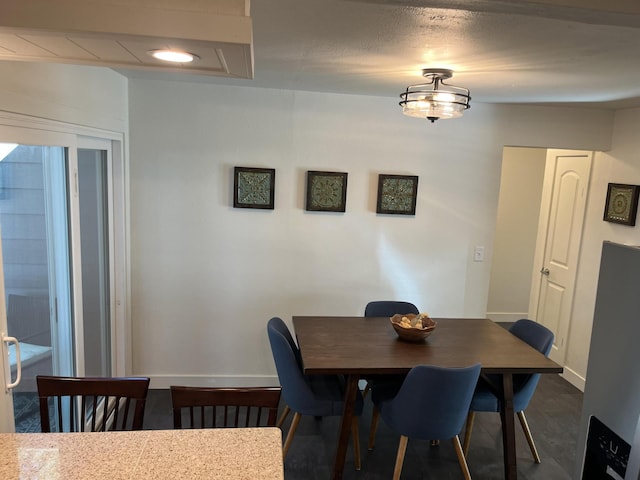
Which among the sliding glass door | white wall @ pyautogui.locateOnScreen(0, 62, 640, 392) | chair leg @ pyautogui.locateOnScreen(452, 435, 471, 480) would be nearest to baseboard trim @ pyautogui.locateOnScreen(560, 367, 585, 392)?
white wall @ pyautogui.locateOnScreen(0, 62, 640, 392)

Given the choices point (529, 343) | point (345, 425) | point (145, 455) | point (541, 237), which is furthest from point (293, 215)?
point (541, 237)

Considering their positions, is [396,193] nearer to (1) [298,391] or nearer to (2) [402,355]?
(2) [402,355]

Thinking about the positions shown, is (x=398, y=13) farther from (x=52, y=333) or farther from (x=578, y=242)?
(x=578, y=242)

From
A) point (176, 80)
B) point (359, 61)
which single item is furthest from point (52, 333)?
point (359, 61)

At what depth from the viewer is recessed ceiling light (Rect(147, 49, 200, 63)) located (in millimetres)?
1083

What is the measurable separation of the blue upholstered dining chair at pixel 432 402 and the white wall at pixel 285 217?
4.54 ft

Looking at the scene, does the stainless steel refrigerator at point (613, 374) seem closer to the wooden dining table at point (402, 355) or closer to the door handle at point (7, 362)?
the wooden dining table at point (402, 355)

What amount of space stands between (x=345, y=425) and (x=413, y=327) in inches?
28.0

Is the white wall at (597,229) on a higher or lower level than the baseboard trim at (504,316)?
higher

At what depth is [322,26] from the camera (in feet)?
5.60

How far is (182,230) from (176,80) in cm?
111

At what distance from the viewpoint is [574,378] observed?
13.0 feet

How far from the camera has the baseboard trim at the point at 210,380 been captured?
3575 mm

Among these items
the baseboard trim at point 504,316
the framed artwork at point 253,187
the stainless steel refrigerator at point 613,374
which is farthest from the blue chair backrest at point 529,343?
the baseboard trim at point 504,316
